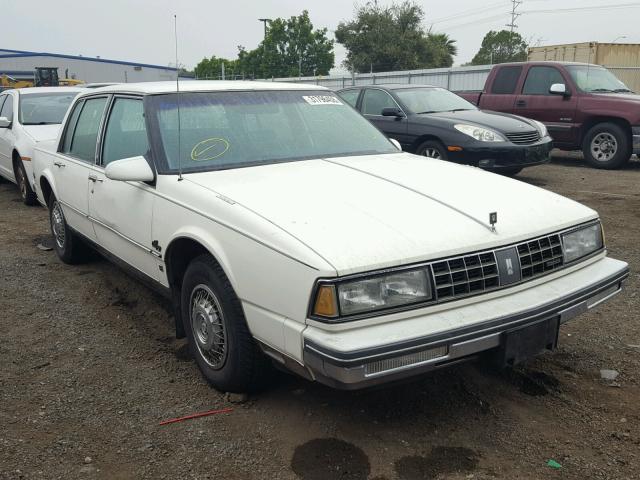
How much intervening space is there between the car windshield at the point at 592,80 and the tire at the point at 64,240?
9.13 meters

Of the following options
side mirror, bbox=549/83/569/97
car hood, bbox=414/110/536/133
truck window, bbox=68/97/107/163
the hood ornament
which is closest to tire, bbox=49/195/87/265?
truck window, bbox=68/97/107/163

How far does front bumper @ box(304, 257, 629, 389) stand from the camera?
2379 millimetres

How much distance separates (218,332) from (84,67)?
69.9 metres

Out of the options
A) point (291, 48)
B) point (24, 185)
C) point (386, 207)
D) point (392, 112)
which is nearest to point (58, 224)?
point (24, 185)

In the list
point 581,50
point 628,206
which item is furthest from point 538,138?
point 581,50

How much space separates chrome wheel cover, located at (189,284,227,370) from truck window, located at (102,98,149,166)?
1093mm

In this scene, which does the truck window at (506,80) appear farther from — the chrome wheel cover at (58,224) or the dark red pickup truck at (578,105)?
the chrome wheel cover at (58,224)

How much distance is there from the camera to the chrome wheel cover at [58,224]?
551 cm

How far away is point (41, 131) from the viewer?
823 cm

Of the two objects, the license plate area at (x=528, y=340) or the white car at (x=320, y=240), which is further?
the license plate area at (x=528, y=340)

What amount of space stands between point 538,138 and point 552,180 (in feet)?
3.53

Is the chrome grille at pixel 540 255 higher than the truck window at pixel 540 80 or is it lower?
lower

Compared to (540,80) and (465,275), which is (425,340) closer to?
(465,275)

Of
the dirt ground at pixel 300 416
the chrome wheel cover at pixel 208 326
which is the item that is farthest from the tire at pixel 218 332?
the dirt ground at pixel 300 416
